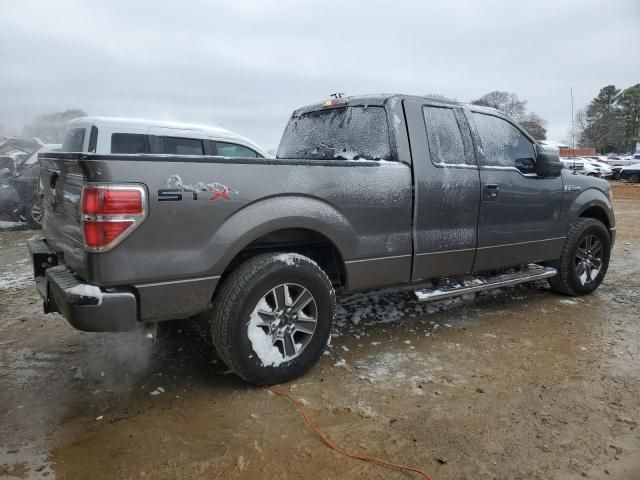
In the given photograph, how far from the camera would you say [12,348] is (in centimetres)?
383

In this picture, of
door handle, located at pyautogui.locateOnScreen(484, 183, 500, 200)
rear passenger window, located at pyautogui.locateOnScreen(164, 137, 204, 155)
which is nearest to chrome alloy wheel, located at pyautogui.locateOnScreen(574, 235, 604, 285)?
door handle, located at pyautogui.locateOnScreen(484, 183, 500, 200)

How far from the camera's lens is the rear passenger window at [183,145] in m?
7.11

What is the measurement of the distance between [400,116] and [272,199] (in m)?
1.40

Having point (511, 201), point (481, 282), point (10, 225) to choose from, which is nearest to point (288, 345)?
point (481, 282)

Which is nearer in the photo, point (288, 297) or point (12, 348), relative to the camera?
point (288, 297)

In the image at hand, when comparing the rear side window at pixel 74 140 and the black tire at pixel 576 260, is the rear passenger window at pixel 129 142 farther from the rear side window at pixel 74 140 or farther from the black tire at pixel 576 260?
the black tire at pixel 576 260

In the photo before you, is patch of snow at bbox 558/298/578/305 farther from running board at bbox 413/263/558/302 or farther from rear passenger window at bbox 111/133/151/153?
rear passenger window at bbox 111/133/151/153

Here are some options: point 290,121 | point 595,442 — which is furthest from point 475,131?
point 595,442

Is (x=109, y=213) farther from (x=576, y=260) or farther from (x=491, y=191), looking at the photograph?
(x=576, y=260)

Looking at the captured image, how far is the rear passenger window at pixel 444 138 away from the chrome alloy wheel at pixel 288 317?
5.11 ft

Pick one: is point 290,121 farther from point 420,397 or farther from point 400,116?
point 420,397

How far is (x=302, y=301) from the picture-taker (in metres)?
3.22

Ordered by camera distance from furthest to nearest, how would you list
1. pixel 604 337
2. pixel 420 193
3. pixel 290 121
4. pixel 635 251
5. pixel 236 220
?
pixel 635 251 → pixel 290 121 → pixel 604 337 → pixel 420 193 → pixel 236 220

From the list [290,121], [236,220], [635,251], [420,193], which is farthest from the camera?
[635,251]
